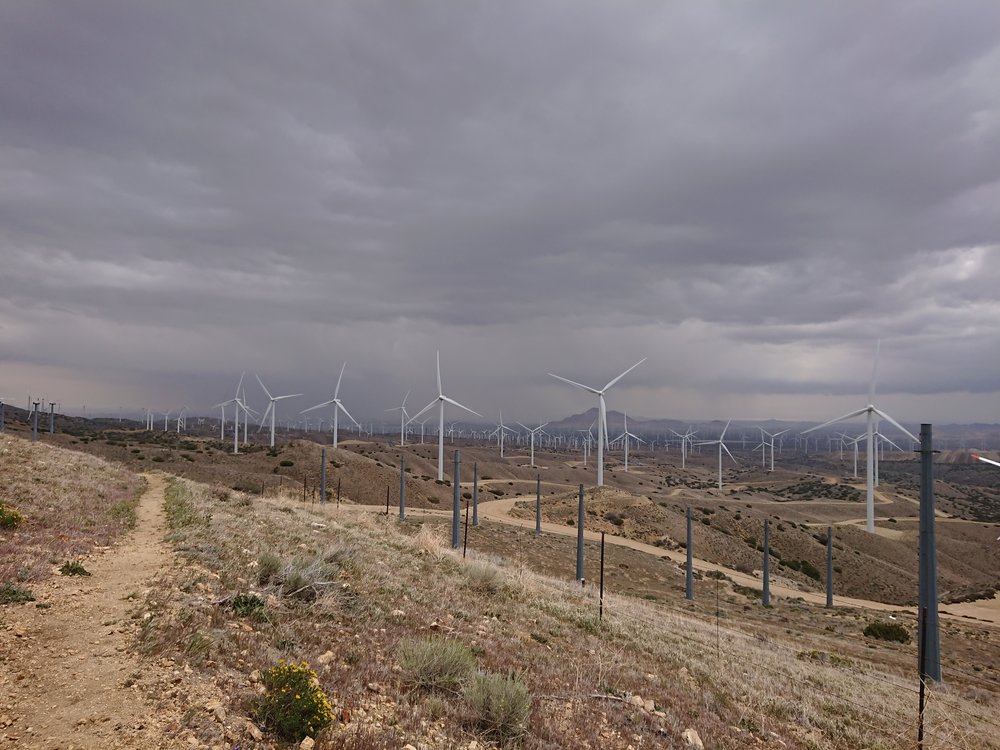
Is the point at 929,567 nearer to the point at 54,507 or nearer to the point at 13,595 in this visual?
the point at 13,595

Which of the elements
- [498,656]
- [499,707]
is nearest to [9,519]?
[498,656]

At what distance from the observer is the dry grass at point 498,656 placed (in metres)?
9.39

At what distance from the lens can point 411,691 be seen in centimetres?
975

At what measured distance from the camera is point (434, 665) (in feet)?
34.3

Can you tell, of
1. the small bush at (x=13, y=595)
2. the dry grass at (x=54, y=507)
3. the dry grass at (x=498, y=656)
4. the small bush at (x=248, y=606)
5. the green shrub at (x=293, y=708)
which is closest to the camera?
the green shrub at (x=293, y=708)

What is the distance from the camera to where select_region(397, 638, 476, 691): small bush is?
10.2 meters

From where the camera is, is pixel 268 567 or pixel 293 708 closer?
pixel 293 708

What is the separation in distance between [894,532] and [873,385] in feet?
84.7

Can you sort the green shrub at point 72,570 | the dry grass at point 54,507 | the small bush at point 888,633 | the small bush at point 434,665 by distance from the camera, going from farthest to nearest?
the small bush at point 888,633
the dry grass at point 54,507
the green shrub at point 72,570
the small bush at point 434,665

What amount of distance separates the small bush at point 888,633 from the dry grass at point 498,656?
11.9 m

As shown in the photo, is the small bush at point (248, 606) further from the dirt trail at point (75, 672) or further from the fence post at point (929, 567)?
the fence post at point (929, 567)

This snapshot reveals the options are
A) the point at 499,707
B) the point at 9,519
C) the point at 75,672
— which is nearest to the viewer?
the point at 75,672

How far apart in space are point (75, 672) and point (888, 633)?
134 ft

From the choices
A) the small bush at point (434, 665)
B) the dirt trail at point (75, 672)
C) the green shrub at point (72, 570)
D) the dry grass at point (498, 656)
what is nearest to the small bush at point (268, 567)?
the dry grass at point (498, 656)
